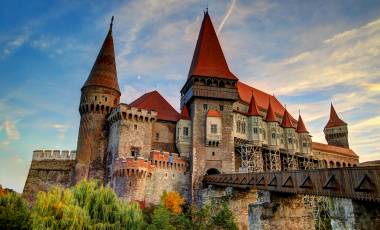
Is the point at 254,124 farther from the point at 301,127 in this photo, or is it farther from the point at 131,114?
the point at 131,114

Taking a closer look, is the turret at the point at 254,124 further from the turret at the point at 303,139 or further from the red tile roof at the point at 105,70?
the red tile roof at the point at 105,70

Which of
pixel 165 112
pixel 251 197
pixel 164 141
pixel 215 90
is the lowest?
pixel 251 197

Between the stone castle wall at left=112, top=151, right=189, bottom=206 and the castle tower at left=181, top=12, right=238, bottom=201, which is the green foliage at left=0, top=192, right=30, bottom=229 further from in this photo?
the castle tower at left=181, top=12, right=238, bottom=201

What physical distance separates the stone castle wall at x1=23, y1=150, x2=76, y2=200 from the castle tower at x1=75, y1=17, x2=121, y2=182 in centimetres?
193

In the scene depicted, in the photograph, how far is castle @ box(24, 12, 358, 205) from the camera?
30.6m

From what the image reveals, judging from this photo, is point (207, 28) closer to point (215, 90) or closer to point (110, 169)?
point (215, 90)

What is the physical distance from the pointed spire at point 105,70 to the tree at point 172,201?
13430 mm

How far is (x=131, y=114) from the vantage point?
31.6 meters

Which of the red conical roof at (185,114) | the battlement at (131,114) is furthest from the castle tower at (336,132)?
the battlement at (131,114)

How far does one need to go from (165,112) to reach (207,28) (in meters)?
13.7

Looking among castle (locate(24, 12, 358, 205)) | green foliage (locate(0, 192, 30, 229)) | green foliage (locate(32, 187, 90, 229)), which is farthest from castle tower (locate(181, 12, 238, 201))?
green foliage (locate(0, 192, 30, 229))

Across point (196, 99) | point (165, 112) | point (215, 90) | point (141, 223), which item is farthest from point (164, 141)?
point (141, 223)

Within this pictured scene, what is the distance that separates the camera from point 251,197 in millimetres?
23703

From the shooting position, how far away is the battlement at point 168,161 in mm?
31097
